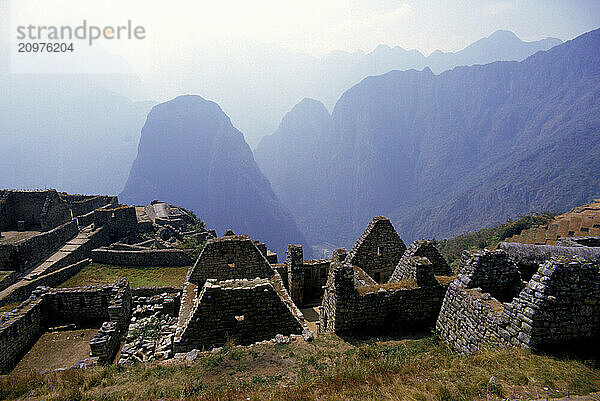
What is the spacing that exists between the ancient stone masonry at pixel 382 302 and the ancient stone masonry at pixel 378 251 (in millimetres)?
3815

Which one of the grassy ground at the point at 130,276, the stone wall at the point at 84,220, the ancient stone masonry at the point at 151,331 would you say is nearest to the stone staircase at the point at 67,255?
the stone wall at the point at 84,220

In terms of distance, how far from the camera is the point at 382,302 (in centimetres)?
791

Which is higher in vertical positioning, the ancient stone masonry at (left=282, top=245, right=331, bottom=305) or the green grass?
the ancient stone masonry at (left=282, top=245, right=331, bottom=305)

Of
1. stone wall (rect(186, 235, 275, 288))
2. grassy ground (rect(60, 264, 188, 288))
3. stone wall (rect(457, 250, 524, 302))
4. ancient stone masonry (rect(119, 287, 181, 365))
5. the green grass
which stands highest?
stone wall (rect(457, 250, 524, 302))

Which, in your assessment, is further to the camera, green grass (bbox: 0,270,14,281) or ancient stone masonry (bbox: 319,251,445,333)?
green grass (bbox: 0,270,14,281)

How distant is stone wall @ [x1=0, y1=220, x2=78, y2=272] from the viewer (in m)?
25.4

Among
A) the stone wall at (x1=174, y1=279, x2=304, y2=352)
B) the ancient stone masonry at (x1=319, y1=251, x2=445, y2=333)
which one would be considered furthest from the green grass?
the ancient stone masonry at (x1=319, y1=251, x2=445, y2=333)

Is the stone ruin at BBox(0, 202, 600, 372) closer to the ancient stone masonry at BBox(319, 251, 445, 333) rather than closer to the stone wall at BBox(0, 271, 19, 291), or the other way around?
the ancient stone masonry at BBox(319, 251, 445, 333)

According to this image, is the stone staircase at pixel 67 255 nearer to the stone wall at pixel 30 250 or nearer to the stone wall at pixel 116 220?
the stone wall at pixel 30 250

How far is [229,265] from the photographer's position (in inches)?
457

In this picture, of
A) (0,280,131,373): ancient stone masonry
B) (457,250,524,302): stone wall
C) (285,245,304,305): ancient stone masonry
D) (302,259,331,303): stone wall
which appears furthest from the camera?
(302,259,331,303): stone wall

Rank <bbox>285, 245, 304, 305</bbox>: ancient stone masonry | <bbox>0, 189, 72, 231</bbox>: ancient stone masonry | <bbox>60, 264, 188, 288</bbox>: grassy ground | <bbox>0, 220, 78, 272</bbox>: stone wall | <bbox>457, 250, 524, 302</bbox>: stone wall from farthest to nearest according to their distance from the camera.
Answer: <bbox>0, 189, 72, 231</bbox>: ancient stone masonry
<bbox>0, 220, 78, 272</bbox>: stone wall
<bbox>60, 264, 188, 288</bbox>: grassy ground
<bbox>285, 245, 304, 305</bbox>: ancient stone masonry
<bbox>457, 250, 524, 302</bbox>: stone wall

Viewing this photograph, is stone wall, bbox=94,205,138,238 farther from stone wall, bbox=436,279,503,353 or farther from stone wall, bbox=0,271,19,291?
stone wall, bbox=436,279,503,353

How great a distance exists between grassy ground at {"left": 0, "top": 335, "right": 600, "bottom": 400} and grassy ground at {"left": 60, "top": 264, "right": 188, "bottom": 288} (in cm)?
1701
